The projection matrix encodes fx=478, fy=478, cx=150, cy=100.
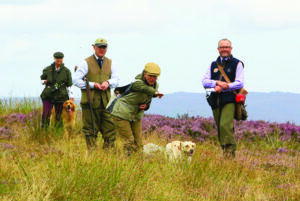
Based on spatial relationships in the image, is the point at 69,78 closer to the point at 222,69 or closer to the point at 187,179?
the point at 222,69

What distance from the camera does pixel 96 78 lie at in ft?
27.8

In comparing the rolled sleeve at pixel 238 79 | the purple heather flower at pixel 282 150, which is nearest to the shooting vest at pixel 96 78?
the rolled sleeve at pixel 238 79

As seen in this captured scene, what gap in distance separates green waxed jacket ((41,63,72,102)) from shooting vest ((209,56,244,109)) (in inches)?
172

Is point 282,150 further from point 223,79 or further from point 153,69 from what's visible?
point 153,69

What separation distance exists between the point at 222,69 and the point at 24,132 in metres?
5.82

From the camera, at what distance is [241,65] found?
28.2ft

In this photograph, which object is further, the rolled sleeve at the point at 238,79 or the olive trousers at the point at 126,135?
the rolled sleeve at the point at 238,79

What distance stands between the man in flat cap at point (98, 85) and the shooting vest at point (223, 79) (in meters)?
1.79

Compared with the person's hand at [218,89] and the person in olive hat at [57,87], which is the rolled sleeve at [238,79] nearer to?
the person's hand at [218,89]

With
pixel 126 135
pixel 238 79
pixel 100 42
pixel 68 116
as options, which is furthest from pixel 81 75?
pixel 68 116

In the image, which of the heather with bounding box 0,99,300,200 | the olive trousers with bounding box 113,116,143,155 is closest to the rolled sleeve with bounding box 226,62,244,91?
the heather with bounding box 0,99,300,200

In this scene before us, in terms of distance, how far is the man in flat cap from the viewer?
27.5 feet

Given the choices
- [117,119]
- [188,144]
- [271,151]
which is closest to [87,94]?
[117,119]

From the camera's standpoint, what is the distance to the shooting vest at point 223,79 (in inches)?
336
